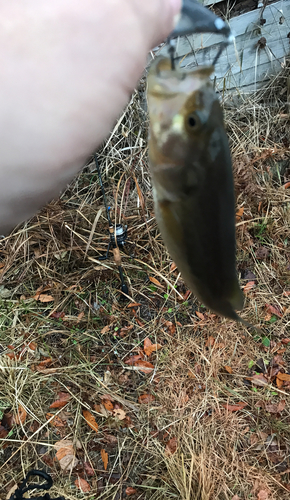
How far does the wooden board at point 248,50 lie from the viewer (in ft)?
7.39

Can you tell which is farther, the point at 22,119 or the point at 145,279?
the point at 145,279

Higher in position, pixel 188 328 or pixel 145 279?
pixel 145 279

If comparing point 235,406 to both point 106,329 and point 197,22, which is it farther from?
point 197,22

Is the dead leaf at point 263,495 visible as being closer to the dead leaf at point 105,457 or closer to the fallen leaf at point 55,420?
the dead leaf at point 105,457

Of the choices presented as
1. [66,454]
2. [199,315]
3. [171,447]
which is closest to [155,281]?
[199,315]

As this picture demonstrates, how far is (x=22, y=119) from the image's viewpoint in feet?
1.59

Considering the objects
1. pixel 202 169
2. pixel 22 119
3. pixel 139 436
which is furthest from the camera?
pixel 139 436

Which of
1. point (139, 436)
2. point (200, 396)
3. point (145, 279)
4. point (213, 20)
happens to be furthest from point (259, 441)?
point (213, 20)

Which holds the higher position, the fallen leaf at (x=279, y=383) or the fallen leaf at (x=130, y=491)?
the fallen leaf at (x=130, y=491)

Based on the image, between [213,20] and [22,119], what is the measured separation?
452mm

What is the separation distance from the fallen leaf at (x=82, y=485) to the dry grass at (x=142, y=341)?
0.02 metres

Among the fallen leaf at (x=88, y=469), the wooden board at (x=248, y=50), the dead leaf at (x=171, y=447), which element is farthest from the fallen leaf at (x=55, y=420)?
the wooden board at (x=248, y=50)

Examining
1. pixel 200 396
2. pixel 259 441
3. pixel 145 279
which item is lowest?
pixel 259 441

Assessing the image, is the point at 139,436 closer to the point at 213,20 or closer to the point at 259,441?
the point at 259,441
